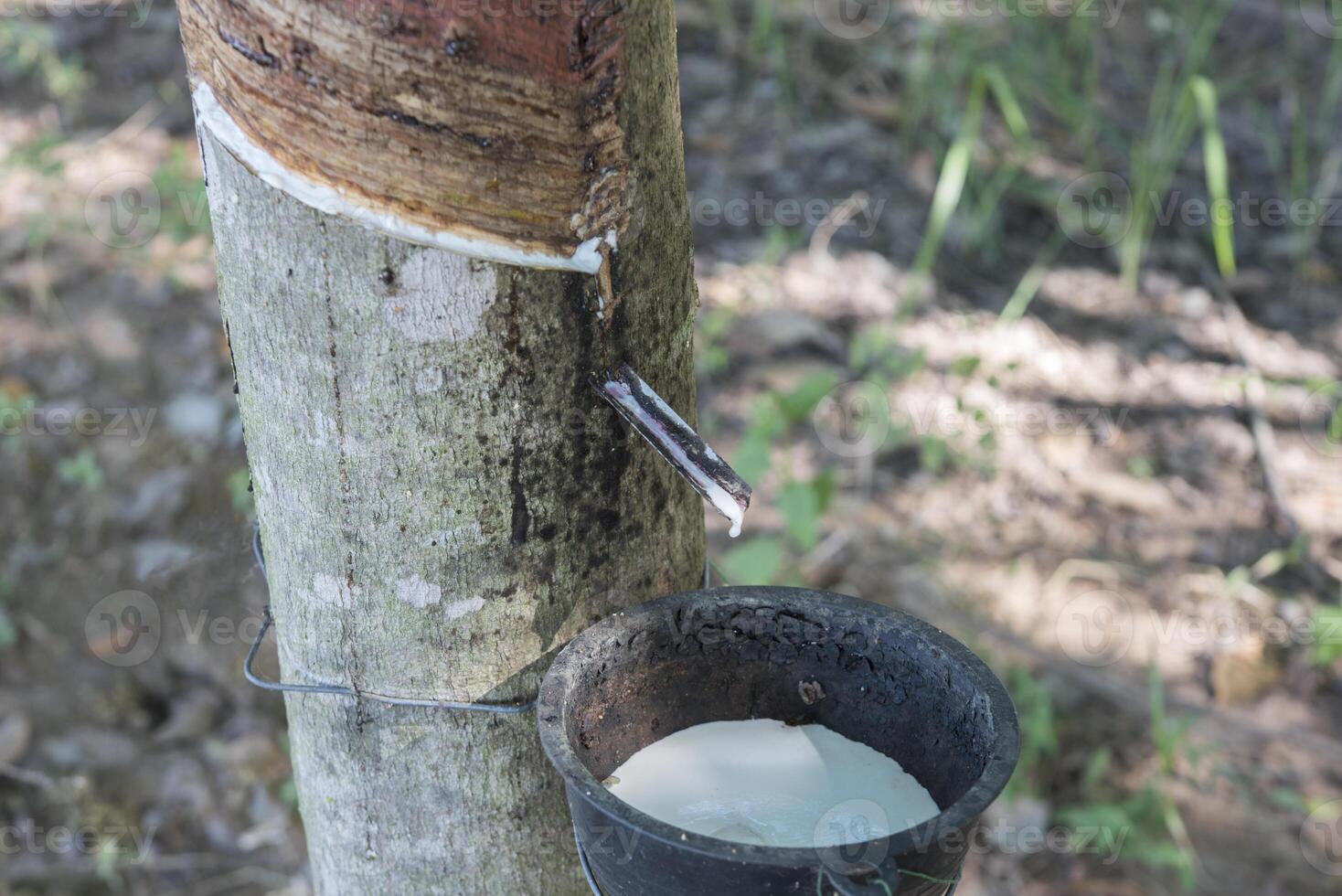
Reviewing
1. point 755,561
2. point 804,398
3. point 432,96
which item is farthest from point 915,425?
point 432,96

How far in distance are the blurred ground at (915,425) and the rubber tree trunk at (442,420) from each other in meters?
0.74

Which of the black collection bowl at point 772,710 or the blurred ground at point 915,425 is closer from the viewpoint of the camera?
the black collection bowl at point 772,710

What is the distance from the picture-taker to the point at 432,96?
112cm

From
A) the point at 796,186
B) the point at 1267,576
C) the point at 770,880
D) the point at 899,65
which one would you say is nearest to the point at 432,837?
the point at 770,880

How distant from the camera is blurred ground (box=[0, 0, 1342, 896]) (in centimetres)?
284

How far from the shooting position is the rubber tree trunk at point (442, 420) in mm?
1160

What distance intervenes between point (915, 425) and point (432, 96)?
9.02 feet

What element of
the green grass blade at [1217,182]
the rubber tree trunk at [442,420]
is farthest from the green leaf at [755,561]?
the green grass blade at [1217,182]

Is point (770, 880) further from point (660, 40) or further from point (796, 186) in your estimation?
point (796, 186)

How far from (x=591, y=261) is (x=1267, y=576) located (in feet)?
8.95

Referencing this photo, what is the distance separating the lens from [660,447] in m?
1.28

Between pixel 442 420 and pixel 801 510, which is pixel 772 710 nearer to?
pixel 442 420

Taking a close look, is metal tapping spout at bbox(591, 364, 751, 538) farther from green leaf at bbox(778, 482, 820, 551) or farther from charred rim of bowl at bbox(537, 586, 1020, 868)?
green leaf at bbox(778, 482, 820, 551)

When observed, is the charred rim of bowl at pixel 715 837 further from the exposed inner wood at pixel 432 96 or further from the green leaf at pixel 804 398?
the green leaf at pixel 804 398
